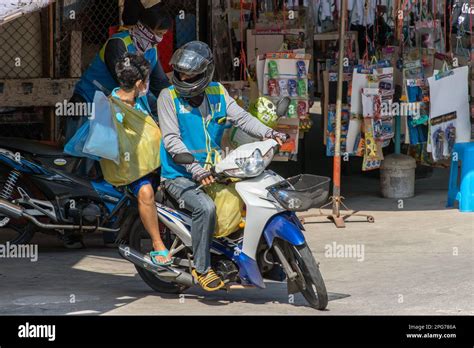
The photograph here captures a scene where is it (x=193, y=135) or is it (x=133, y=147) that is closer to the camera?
(x=193, y=135)

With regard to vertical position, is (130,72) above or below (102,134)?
above

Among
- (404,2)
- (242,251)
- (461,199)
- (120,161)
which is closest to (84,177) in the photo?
(120,161)

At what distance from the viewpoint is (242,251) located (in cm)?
738

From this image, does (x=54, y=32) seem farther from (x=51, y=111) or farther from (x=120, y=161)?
(x=120, y=161)

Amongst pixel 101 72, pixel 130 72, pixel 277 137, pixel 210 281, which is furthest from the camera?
pixel 101 72

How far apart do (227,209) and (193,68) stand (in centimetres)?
96

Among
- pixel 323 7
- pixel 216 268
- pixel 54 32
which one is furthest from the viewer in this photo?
pixel 323 7

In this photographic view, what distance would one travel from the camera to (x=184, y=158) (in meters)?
7.15

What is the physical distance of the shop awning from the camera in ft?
23.5

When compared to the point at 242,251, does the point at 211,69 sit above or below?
above

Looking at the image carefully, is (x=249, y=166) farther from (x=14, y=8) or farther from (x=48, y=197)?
(x=48, y=197)
